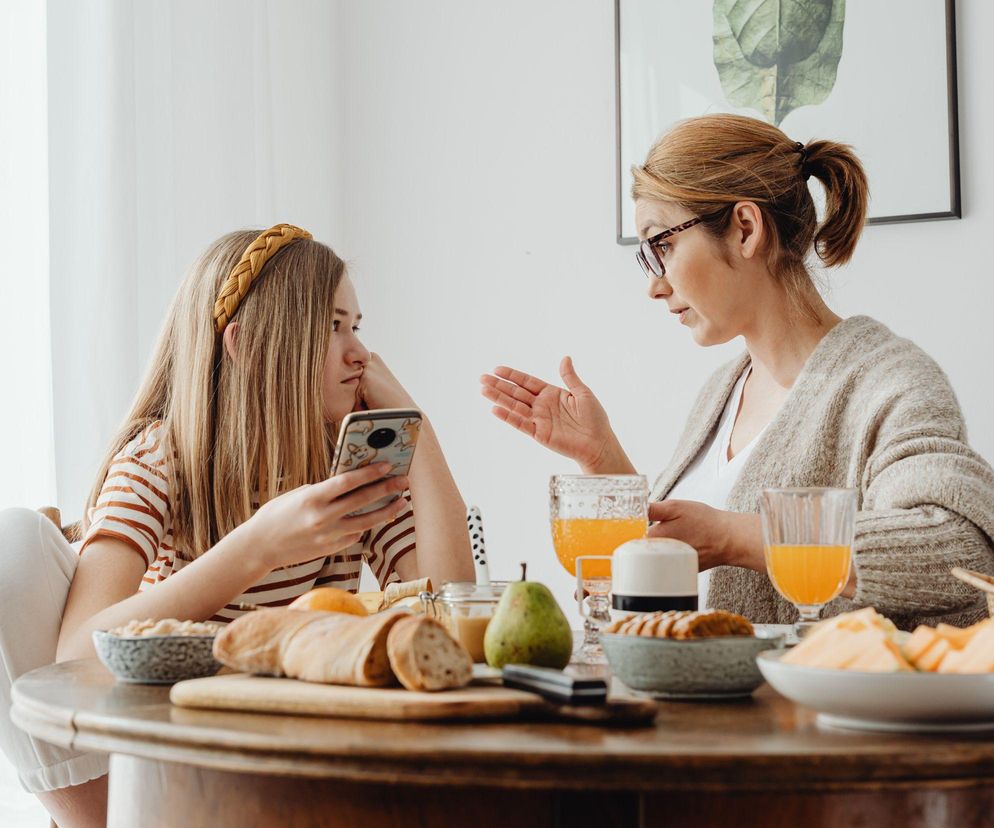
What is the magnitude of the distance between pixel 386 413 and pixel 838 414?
0.92 m

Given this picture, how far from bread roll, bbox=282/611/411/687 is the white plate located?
296mm

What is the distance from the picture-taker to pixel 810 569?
1.13 metres

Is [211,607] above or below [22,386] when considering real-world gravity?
below

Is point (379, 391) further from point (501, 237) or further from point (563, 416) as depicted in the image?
point (501, 237)

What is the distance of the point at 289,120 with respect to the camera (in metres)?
3.21

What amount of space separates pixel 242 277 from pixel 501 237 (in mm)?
1421

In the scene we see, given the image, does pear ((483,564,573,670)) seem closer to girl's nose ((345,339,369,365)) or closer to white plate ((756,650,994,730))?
white plate ((756,650,994,730))

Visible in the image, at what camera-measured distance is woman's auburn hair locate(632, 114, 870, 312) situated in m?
1.97

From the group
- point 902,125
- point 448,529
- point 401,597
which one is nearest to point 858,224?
point 902,125

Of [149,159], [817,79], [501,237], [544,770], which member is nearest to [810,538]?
[544,770]

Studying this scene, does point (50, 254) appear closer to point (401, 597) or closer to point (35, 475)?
point (35, 475)

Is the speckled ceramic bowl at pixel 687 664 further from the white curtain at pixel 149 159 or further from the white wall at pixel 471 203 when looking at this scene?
the white wall at pixel 471 203

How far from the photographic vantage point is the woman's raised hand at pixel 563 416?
81.5 inches

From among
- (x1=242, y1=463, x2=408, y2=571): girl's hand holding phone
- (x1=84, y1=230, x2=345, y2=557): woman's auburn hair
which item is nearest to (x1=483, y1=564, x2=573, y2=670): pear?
(x1=242, y1=463, x2=408, y2=571): girl's hand holding phone
